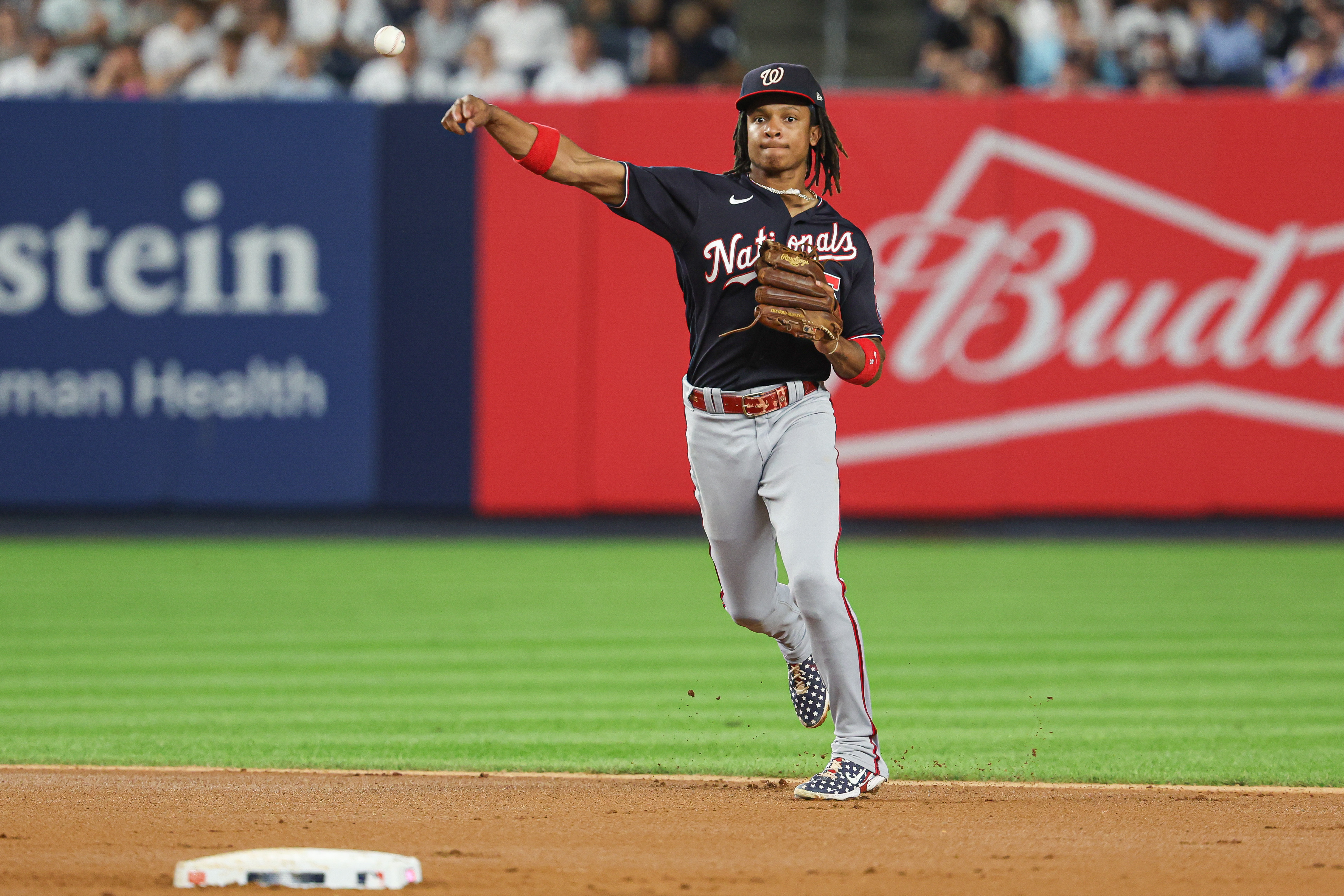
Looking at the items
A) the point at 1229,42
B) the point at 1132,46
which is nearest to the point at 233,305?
the point at 1132,46

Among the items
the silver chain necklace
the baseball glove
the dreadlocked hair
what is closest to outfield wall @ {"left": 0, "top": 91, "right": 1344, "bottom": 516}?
the dreadlocked hair

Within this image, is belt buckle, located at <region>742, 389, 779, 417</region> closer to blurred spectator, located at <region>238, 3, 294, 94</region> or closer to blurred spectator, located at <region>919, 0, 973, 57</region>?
blurred spectator, located at <region>919, 0, 973, 57</region>

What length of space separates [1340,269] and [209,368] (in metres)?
8.93

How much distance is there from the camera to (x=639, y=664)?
27.7ft

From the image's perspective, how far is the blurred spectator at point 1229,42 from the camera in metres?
15.1

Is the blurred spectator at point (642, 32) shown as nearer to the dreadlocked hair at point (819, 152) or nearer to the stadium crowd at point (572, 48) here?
the stadium crowd at point (572, 48)

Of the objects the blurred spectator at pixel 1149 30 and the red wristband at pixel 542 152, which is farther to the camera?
the blurred spectator at pixel 1149 30

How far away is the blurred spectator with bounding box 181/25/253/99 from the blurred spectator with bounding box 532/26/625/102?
2.50 metres

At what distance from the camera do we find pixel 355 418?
45.8 feet

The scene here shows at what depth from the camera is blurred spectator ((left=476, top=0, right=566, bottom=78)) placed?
15.2 metres

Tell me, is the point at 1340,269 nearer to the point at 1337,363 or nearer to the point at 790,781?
the point at 1337,363

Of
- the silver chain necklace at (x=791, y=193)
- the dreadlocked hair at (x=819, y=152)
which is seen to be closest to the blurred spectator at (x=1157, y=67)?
the dreadlocked hair at (x=819, y=152)

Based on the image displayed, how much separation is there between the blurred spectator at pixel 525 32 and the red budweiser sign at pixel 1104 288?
6.09 ft

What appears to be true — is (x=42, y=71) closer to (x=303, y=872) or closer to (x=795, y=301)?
(x=795, y=301)
